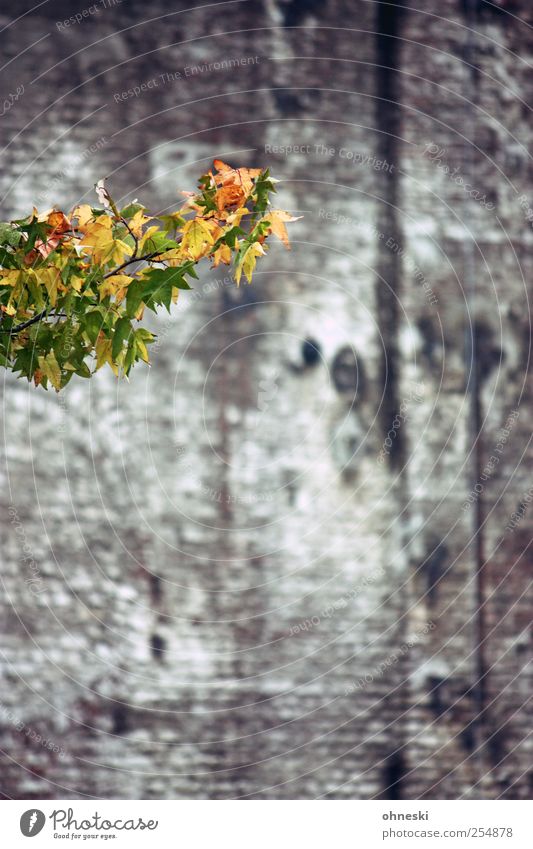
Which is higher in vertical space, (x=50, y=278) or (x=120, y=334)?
(x=50, y=278)

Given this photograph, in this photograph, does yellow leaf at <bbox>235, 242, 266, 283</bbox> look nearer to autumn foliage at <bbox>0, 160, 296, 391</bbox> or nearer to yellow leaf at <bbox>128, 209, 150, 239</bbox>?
autumn foliage at <bbox>0, 160, 296, 391</bbox>

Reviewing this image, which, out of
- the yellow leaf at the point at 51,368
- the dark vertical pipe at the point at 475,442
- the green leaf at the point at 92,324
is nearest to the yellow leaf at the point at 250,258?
the green leaf at the point at 92,324

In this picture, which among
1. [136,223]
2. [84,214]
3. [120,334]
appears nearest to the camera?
[120,334]

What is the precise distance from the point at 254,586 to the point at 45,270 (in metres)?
2.20

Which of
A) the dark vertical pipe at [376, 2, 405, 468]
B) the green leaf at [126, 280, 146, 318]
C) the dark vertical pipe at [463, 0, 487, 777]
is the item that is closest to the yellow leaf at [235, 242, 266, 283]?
the green leaf at [126, 280, 146, 318]

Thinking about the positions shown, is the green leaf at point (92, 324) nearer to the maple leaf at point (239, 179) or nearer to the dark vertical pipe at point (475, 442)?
the maple leaf at point (239, 179)

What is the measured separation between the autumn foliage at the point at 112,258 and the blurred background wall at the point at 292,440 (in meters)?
1.75

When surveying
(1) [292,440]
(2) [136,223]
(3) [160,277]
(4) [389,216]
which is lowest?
(3) [160,277]

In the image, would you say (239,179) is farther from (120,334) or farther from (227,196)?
(120,334)

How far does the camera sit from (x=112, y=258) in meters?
2.47

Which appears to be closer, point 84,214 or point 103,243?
point 103,243

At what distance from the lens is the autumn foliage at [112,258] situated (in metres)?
2.43

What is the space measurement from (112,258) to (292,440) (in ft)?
6.58

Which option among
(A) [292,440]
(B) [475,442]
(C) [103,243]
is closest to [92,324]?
(C) [103,243]
